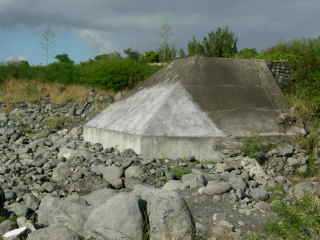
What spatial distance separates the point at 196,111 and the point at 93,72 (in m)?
10.1

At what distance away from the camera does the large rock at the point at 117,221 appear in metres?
4.54

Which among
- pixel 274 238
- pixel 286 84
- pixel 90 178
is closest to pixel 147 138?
pixel 90 178

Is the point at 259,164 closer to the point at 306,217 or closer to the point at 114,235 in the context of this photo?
the point at 114,235

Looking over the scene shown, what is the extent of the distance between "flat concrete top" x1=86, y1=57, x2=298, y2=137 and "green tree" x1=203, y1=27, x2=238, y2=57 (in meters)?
17.0

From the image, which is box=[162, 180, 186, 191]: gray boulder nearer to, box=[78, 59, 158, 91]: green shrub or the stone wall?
the stone wall

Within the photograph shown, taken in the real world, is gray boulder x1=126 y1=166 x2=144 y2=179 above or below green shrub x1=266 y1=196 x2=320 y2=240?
below

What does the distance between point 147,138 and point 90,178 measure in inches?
64.8

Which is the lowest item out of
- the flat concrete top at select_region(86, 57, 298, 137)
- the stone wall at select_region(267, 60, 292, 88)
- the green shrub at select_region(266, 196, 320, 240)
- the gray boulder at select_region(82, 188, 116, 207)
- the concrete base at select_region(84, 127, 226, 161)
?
the gray boulder at select_region(82, 188, 116, 207)

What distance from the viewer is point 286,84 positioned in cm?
1100

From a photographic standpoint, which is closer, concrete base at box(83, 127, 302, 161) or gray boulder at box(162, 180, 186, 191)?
gray boulder at box(162, 180, 186, 191)

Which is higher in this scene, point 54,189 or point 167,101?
point 167,101

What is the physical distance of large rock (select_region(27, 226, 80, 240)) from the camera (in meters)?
4.20

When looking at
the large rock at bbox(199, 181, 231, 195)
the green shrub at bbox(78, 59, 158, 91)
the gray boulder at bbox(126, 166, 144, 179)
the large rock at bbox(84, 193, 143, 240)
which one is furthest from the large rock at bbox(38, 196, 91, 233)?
the green shrub at bbox(78, 59, 158, 91)

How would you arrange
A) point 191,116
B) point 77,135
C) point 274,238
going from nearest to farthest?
point 274,238
point 191,116
point 77,135
